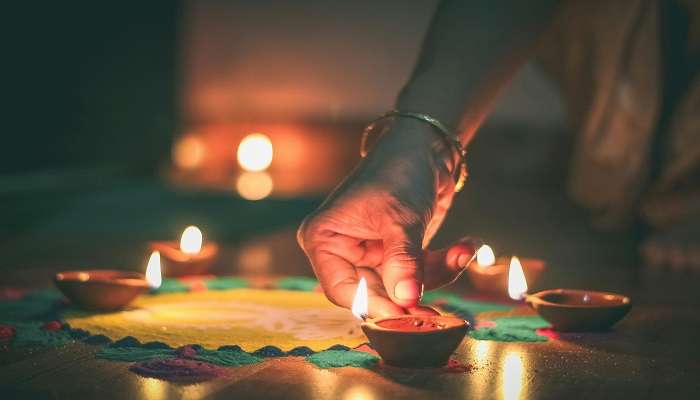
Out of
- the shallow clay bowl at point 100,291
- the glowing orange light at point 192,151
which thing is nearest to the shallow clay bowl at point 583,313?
the shallow clay bowl at point 100,291

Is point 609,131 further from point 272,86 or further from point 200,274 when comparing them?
point 272,86

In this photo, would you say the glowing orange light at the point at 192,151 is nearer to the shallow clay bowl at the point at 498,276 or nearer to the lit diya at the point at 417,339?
the shallow clay bowl at the point at 498,276

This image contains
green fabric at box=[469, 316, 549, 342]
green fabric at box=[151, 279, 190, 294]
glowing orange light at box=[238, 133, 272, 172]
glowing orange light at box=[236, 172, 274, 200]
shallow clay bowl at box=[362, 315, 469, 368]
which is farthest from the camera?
glowing orange light at box=[238, 133, 272, 172]

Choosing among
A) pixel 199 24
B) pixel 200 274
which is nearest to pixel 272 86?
pixel 199 24

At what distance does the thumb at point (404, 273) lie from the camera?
4.55 ft

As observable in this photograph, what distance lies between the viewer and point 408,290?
1382 millimetres

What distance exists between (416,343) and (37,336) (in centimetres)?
64

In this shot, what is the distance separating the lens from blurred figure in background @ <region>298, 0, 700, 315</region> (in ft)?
5.00

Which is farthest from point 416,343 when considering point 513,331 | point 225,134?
point 225,134

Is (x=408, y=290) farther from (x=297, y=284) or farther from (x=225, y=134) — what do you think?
(x=225, y=134)

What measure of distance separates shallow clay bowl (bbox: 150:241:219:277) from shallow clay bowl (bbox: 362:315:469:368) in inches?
41.2

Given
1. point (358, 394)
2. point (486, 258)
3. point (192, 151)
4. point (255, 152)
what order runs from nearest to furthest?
point (358, 394), point (486, 258), point (255, 152), point (192, 151)

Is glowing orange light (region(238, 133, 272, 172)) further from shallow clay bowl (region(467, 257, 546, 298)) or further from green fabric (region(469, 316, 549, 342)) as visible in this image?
green fabric (region(469, 316, 549, 342))

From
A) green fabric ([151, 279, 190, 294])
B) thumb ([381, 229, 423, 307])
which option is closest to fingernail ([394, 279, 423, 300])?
thumb ([381, 229, 423, 307])
